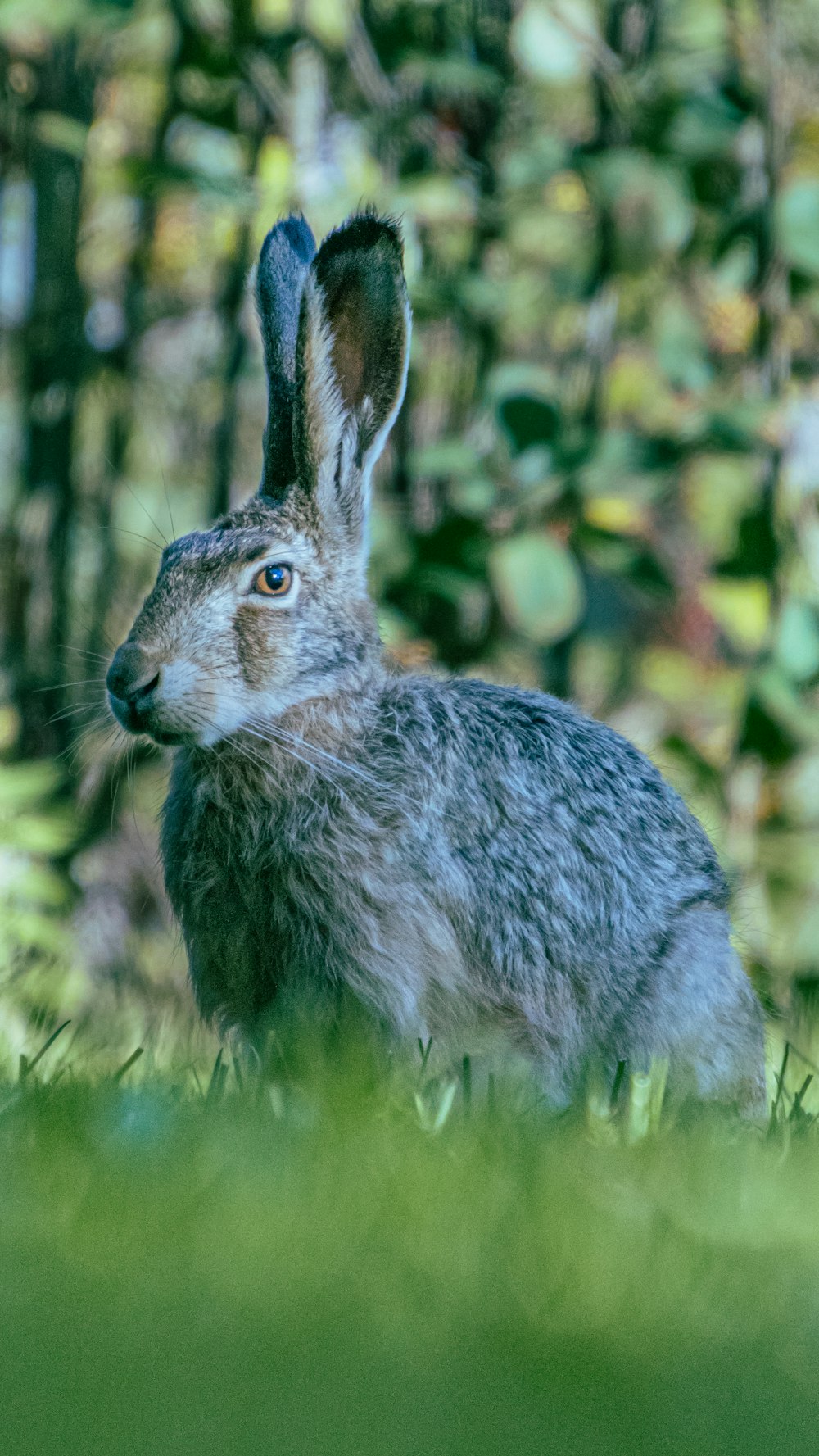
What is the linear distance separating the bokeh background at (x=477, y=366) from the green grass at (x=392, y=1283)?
203 cm

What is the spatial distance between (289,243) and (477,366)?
2.24 metres

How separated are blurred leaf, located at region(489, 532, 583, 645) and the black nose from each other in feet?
5.72

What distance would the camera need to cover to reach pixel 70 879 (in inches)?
203


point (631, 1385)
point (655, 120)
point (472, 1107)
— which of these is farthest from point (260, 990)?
point (655, 120)

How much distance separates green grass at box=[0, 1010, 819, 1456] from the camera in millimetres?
1312

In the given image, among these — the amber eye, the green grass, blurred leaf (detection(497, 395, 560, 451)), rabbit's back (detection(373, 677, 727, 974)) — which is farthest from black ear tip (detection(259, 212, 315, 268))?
Answer: the green grass

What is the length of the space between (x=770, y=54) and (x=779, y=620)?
5.66 feet

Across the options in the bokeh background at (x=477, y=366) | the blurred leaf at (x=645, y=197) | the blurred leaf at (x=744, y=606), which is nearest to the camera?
the bokeh background at (x=477, y=366)

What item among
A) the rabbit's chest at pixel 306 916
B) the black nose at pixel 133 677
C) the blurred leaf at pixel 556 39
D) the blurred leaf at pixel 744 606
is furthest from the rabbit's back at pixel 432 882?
the blurred leaf at pixel 556 39

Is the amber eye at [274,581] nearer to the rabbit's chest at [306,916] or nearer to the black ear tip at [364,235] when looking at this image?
the rabbit's chest at [306,916]

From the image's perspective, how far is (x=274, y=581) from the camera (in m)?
2.71

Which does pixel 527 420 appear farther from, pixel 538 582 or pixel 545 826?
pixel 545 826

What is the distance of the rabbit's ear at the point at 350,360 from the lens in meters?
2.66

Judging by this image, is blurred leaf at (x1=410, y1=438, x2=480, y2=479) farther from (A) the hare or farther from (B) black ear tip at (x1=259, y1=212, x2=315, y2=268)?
(A) the hare
